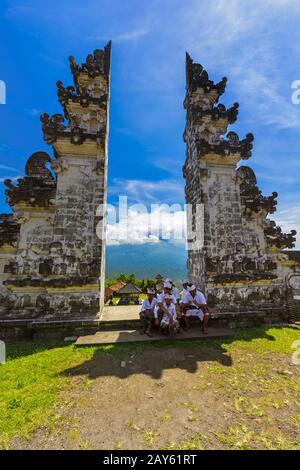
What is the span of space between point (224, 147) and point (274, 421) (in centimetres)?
921

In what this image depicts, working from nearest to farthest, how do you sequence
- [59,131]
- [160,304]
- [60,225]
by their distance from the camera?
[160,304] < [60,225] < [59,131]

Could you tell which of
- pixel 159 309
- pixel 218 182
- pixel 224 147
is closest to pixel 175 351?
pixel 159 309

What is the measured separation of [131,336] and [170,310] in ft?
4.74

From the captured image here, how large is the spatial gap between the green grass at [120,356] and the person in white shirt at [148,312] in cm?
90

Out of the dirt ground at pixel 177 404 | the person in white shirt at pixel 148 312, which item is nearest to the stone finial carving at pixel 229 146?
the person in white shirt at pixel 148 312

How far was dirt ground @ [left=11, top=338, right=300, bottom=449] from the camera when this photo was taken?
2.92 m

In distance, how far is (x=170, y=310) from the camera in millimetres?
6973

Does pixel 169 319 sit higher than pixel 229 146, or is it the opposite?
pixel 229 146

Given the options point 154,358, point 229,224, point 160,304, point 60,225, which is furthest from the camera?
point 229,224

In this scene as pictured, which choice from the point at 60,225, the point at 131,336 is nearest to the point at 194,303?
the point at 131,336

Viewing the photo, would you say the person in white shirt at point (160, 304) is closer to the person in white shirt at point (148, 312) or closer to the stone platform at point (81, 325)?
the person in white shirt at point (148, 312)

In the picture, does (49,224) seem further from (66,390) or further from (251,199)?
(251,199)

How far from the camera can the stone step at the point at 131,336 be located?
6.36 meters

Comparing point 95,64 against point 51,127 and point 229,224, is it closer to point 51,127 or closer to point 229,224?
point 51,127
